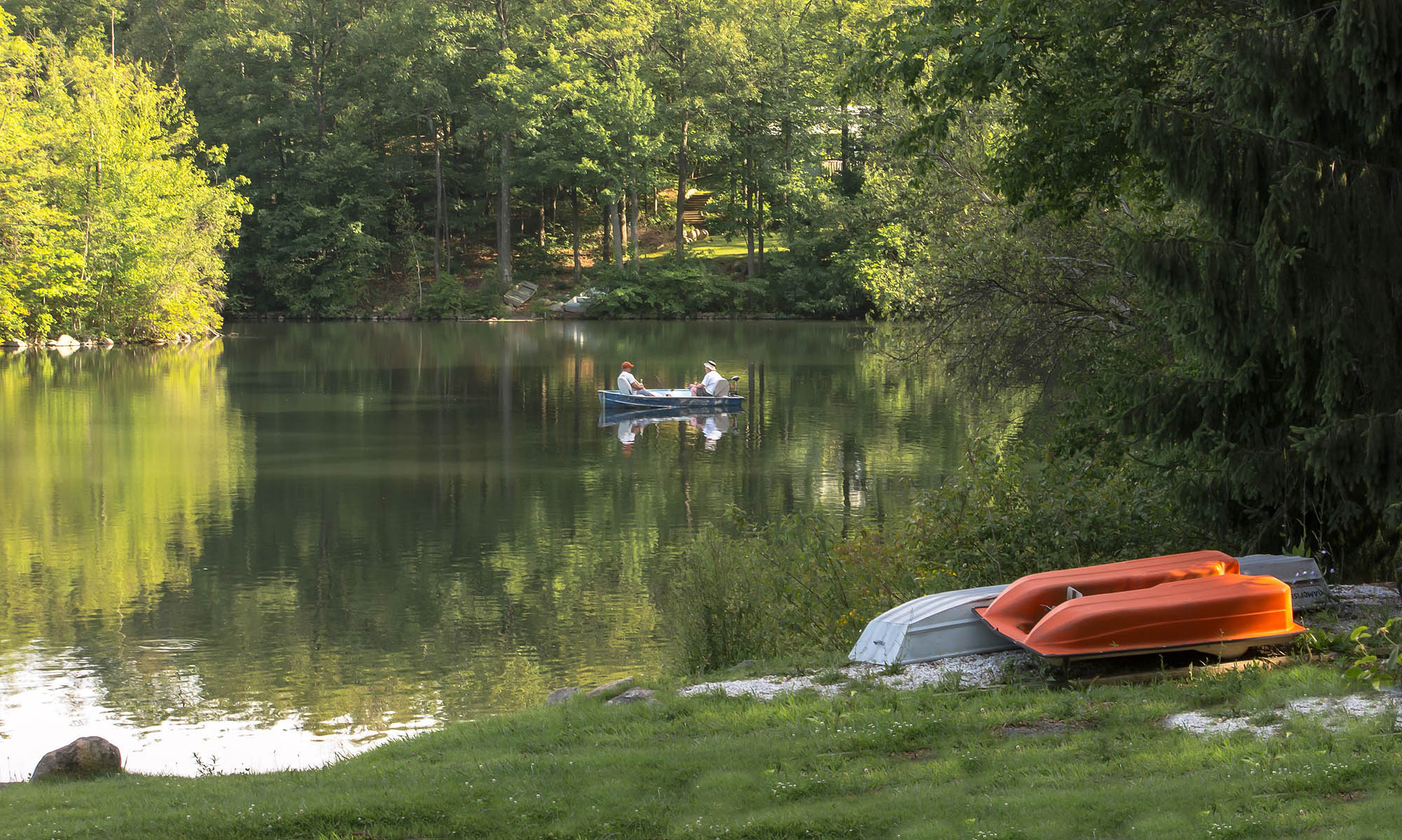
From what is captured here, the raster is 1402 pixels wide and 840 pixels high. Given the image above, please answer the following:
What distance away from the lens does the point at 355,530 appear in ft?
59.4

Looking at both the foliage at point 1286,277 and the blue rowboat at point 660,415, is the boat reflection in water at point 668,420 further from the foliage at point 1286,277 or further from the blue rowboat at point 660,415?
the foliage at point 1286,277

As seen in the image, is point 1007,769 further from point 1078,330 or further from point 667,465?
point 667,465

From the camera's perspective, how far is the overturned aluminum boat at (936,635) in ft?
28.1

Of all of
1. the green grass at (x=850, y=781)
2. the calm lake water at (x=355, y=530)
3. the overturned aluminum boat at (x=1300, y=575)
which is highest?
the overturned aluminum boat at (x=1300, y=575)

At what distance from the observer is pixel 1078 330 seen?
1723cm

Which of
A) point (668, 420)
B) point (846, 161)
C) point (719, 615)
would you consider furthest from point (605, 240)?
point (719, 615)

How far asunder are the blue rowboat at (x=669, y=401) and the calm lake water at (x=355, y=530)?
551 millimetres

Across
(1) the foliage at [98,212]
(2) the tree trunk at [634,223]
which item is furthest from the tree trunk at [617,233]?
(1) the foliage at [98,212]

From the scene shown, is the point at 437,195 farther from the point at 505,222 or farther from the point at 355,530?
the point at 355,530

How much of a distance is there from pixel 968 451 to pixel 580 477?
9987 millimetres

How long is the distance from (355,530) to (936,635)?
36.8 ft

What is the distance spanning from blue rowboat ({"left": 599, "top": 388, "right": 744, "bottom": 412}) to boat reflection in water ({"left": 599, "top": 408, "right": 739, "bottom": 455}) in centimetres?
9

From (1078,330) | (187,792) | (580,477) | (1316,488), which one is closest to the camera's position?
(187,792)

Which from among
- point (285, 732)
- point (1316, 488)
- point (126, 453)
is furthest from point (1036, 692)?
point (126, 453)
